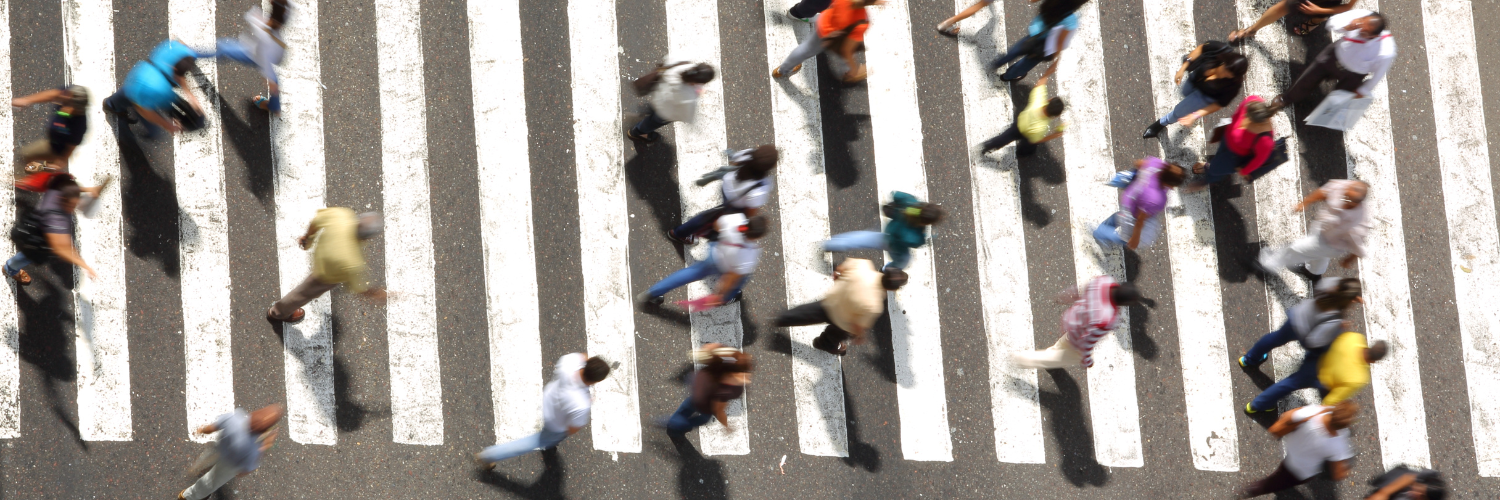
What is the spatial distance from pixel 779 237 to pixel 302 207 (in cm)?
410

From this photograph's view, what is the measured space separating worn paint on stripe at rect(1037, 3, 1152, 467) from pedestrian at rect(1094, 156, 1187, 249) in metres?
0.29

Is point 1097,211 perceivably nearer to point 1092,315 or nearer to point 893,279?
point 1092,315

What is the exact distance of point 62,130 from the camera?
21.6 feet

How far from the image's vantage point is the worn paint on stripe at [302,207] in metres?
7.31

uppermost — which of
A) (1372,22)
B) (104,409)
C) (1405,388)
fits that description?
(1372,22)

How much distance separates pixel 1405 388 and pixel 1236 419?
1512mm

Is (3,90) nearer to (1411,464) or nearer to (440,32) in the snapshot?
(440,32)

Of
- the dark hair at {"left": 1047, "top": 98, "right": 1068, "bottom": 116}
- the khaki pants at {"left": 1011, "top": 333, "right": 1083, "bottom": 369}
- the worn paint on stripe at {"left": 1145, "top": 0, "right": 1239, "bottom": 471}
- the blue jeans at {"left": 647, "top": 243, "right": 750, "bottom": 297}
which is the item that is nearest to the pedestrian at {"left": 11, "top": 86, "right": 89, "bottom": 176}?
the blue jeans at {"left": 647, "top": 243, "right": 750, "bottom": 297}

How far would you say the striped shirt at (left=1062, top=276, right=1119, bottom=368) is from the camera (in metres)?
6.29

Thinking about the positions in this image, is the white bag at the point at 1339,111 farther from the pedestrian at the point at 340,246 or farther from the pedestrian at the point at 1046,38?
the pedestrian at the point at 340,246

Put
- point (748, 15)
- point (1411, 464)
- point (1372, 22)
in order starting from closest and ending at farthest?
1. point (1372, 22)
2. point (1411, 464)
3. point (748, 15)

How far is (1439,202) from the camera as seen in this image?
798cm

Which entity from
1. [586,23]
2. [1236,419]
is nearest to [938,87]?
[586,23]

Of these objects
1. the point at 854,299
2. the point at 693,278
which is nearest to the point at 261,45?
the point at 693,278
